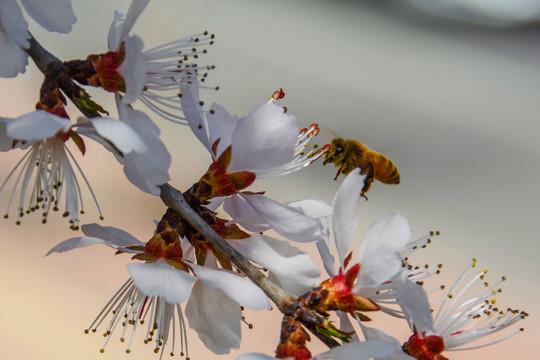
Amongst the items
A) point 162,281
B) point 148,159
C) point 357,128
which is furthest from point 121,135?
point 357,128

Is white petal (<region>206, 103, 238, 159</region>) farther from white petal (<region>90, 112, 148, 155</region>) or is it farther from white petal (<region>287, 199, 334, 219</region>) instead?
white petal (<region>90, 112, 148, 155</region>)

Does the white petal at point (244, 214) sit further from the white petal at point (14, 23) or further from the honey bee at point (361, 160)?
the honey bee at point (361, 160)

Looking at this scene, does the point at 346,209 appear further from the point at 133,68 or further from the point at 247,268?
the point at 133,68

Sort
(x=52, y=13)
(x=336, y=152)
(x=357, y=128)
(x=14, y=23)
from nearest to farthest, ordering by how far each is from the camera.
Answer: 1. (x=14, y=23)
2. (x=52, y=13)
3. (x=336, y=152)
4. (x=357, y=128)

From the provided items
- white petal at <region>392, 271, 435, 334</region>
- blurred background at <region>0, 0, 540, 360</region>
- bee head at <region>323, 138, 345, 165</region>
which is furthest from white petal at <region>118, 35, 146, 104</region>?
blurred background at <region>0, 0, 540, 360</region>

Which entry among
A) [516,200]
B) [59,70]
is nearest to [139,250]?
[59,70]

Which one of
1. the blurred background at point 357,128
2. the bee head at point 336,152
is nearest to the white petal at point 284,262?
the bee head at point 336,152
